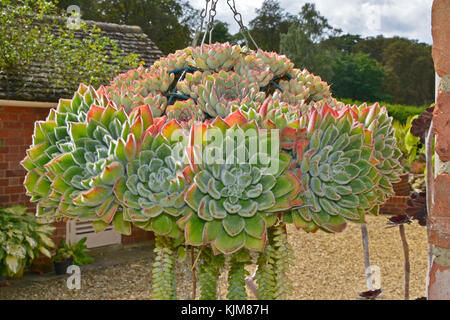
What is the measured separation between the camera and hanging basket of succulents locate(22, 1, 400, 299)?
64 cm

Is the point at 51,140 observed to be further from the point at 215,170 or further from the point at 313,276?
the point at 313,276

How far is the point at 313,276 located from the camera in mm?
5277

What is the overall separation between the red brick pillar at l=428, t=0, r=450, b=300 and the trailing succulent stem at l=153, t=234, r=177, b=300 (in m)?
0.59

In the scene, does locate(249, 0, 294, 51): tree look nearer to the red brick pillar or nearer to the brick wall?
the brick wall

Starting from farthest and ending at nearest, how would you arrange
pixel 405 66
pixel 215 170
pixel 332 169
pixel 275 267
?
1. pixel 405 66
2. pixel 275 267
3. pixel 332 169
4. pixel 215 170

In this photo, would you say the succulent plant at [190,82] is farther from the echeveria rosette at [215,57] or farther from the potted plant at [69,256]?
the potted plant at [69,256]

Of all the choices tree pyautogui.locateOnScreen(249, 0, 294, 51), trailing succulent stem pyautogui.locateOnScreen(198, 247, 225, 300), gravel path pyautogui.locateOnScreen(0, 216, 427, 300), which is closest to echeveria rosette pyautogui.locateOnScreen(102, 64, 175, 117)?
trailing succulent stem pyautogui.locateOnScreen(198, 247, 225, 300)

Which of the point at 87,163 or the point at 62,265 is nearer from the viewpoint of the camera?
the point at 87,163

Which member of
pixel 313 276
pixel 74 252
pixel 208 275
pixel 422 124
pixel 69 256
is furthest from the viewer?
pixel 74 252

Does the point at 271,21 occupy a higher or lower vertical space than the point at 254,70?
higher

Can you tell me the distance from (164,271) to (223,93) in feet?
1.31

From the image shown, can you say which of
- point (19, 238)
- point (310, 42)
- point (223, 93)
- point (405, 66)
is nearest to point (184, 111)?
point (223, 93)

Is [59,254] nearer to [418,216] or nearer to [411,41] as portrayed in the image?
[418,216]

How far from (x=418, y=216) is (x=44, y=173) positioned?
108cm
